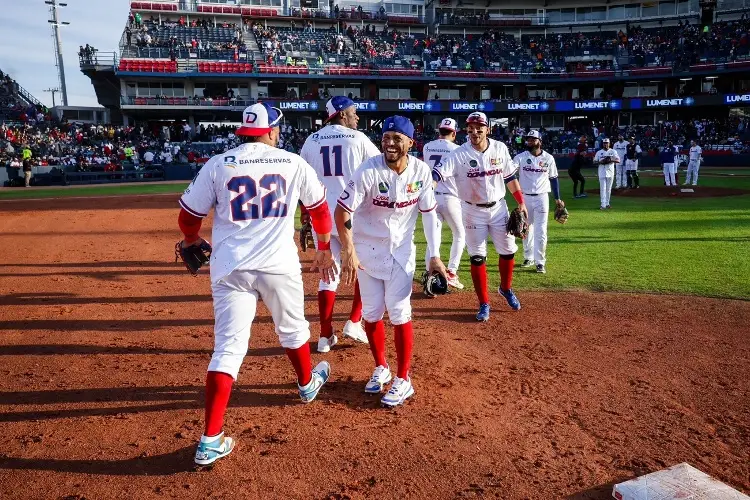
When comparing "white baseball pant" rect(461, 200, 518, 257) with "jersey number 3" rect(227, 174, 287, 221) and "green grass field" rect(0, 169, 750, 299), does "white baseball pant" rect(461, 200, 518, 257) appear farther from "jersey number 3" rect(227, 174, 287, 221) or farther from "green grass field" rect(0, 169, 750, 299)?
"jersey number 3" rect(227, 174, 287, 221)

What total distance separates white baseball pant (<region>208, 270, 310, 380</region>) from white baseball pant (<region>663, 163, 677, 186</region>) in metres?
22.4

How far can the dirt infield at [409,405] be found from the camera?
12.1 ft

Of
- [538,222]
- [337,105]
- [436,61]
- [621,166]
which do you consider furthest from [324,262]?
[436,61]

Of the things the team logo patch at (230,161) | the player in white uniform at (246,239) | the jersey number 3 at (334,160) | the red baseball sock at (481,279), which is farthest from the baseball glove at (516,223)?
the team logo patch at (230,161)

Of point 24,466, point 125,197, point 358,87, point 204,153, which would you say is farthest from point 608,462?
point 358,87

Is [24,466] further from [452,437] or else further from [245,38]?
[245,38]

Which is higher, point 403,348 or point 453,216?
point 453,216

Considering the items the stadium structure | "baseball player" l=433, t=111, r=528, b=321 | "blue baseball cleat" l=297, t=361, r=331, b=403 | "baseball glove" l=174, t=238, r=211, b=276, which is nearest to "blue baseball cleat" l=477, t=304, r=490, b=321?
"baseball player" l=433, t=111, r=528, b=321

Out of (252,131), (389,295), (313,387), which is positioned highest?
(252,131)

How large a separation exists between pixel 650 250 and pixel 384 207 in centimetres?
814

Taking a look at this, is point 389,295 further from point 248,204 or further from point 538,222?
point 538,222

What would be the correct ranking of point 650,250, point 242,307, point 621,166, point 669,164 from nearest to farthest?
point 242,307 → point 650,250 → point 669,164 → point 621,166

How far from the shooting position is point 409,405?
4.74 metres

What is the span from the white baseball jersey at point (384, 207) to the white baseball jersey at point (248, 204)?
0.73 metres
